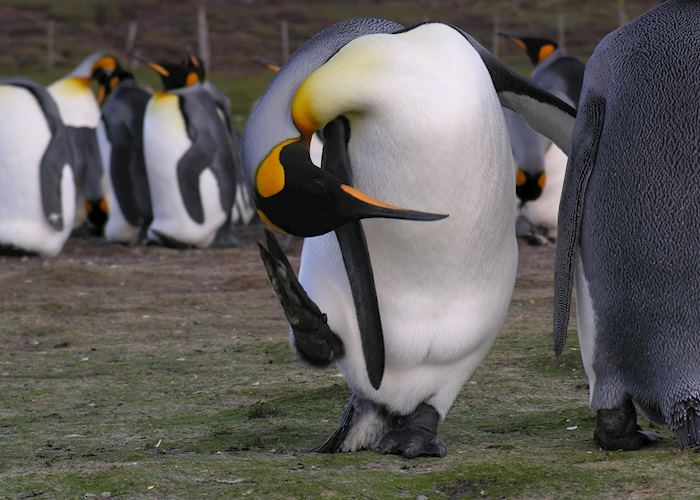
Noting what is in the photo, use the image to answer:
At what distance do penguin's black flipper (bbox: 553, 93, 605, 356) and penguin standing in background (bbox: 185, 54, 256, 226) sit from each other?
6.77 m

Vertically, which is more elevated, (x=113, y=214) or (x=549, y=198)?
(x=549, y=198)

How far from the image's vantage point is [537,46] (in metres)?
11.7

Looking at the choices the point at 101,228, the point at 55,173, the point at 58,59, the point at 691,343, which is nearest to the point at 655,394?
the point at 691,343

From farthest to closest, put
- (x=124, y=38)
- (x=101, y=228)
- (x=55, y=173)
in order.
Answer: (x=124, y=38)
(x=101, y=228)
(x=55, y=173)

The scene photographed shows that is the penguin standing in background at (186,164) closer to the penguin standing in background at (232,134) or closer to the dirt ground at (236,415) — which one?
the penguin standing in background at (232,134)

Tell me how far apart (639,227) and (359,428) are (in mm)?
922

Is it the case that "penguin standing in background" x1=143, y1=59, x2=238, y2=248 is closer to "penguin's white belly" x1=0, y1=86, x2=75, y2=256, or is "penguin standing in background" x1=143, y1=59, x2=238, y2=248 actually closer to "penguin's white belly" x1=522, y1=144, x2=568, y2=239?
"penguin's white belly" x1=0, y1=86, x2=75, y2=256

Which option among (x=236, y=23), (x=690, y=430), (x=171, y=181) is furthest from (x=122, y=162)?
(x=236, y=23)

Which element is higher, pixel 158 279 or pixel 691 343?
pixel 691 343

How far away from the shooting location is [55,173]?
10328 millimetres

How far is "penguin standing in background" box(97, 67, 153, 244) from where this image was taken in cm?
1148

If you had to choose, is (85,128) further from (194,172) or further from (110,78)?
(194,172)

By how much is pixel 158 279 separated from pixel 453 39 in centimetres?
553

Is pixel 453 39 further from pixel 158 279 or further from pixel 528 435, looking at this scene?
pixel 158 279
